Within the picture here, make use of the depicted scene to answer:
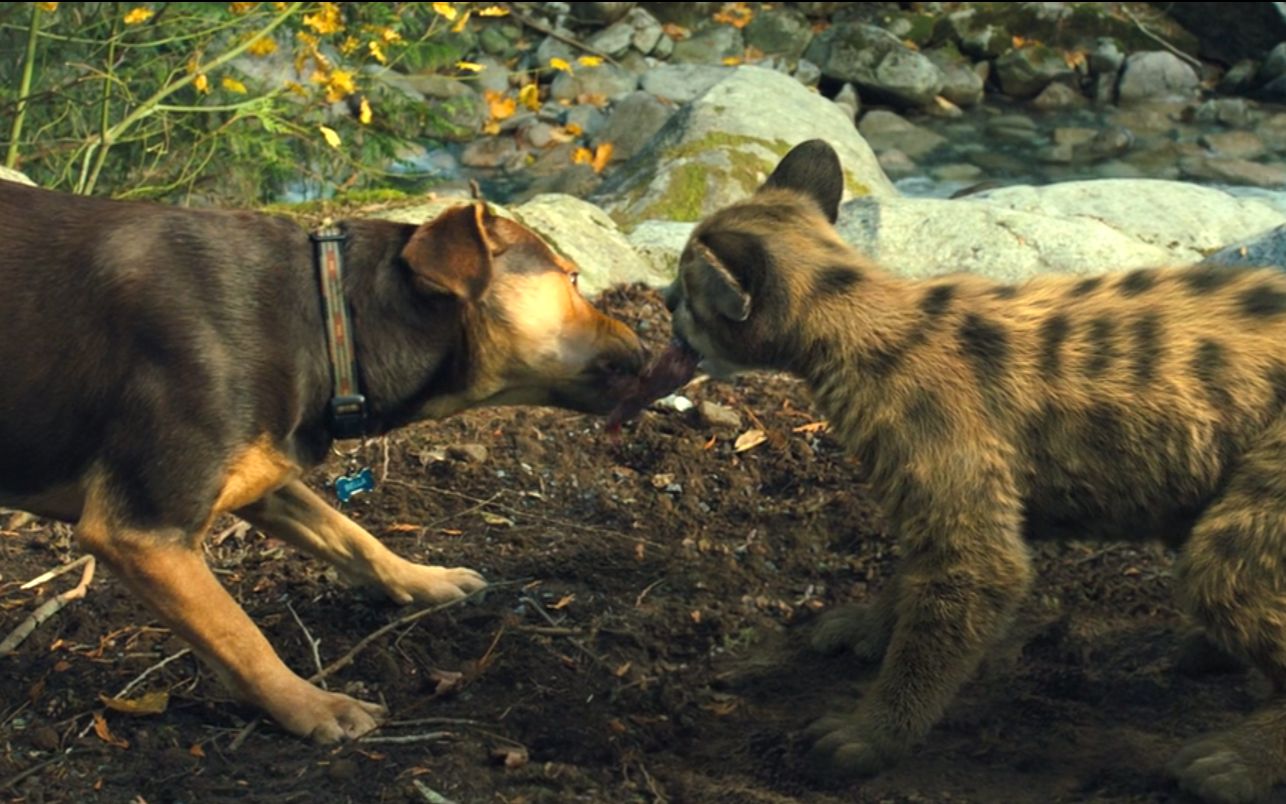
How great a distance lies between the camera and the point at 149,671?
17.6ft

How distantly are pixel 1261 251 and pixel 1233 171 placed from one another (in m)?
7.52

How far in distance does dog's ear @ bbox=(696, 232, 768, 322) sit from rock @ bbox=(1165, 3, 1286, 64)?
1404cm

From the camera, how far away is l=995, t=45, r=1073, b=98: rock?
17297mm

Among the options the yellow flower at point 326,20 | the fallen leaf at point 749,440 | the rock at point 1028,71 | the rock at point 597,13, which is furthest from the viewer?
the rock at point 597,13

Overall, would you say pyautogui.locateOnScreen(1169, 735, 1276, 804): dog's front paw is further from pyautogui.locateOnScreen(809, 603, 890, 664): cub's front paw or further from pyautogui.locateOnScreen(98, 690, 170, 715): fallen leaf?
pyautogui.locateOnScreen(98, 690, 170, 715): fallen leaf

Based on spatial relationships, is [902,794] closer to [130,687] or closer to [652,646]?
[652,646]

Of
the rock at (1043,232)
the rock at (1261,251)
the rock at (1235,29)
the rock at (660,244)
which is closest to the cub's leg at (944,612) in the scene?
the rock at (1261,251)

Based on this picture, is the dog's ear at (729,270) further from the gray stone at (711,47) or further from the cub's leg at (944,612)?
the gray stone at (711,47)

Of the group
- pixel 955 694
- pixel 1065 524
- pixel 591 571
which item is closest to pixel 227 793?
pixel 591 571

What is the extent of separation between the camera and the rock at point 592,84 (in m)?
17.0

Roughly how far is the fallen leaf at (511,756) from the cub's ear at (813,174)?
7.34 ft

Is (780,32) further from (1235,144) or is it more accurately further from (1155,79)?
(1235,144)

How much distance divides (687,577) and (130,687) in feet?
6.60

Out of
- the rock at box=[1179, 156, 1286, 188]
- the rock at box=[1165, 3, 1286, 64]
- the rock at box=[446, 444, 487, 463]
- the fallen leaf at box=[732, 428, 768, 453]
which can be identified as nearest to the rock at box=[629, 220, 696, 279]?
the fallen leaf at box=[732, 428, 768, 453]
